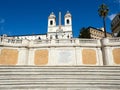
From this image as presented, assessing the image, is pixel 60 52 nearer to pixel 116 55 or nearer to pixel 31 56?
pixel 31 56

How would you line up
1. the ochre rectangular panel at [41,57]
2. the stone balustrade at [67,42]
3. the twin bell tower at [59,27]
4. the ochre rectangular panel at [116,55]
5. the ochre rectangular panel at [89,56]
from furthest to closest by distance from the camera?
the twin bell tower at [59,27], the stone balustrade at [67,42], the ochre rectangular panel at [41,57], the ochre rectangular panel at [89,56], the ochre rectangular panel at [116,55]

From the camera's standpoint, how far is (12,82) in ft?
46.9

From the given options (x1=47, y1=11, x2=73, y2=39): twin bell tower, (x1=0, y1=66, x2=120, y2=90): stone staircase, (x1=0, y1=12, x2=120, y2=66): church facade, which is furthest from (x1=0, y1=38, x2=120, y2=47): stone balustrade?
(x1=47, y1=11, x2=73, y2=39): twin bell tower

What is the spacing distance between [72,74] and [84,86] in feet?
6.42

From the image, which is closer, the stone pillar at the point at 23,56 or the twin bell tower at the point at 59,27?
the stone pillar at the point at 23,56

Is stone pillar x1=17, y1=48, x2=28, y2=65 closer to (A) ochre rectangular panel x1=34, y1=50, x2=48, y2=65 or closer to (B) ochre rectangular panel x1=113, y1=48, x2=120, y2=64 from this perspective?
(A) ochre rectangular panel x1=34, y1=50, x2=48, y2=65

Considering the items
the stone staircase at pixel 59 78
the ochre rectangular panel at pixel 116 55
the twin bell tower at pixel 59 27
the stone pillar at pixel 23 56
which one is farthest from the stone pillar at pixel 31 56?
the twin bell tower at pixel 59 27

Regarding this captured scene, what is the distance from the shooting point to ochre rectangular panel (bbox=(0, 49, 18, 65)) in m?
20.2

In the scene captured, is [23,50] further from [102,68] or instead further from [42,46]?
[102,68]

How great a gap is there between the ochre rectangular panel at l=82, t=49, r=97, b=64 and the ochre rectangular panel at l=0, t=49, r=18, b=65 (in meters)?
7.94

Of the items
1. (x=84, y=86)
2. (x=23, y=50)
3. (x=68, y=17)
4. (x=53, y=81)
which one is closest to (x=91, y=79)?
(x=84, y=86)

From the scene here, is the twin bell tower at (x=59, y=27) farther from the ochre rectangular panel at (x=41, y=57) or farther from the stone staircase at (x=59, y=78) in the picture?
the stone staircase at (x=59, y=78)

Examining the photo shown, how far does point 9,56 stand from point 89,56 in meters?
9.33

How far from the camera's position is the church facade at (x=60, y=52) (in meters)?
20.5
